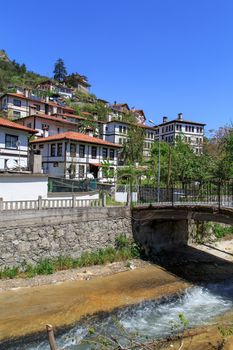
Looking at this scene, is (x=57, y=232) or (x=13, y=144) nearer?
(x=57, y=232)

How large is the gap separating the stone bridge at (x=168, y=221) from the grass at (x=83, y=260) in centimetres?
136

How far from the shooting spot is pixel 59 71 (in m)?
142

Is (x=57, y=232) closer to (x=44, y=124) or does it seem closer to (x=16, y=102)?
(x=44, y=124)

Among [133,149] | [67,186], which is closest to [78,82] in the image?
[133,149]

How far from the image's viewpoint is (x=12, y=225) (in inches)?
722

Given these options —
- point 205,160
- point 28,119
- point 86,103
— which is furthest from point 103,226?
point 86,103

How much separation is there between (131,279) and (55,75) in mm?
134732

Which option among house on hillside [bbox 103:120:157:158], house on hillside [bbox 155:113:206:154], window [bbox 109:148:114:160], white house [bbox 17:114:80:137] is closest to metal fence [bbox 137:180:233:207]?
window [bbox 109:148:114:160]

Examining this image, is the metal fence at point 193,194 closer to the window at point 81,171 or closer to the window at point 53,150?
the window at point 81,171

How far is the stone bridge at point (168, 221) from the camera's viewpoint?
19.8 m

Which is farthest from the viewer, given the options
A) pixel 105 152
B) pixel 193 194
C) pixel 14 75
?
pixel 14 75

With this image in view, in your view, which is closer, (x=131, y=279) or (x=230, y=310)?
(x=230, y=310)

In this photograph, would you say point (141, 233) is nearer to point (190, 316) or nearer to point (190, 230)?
point (190, 230)

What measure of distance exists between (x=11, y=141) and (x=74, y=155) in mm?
14298
